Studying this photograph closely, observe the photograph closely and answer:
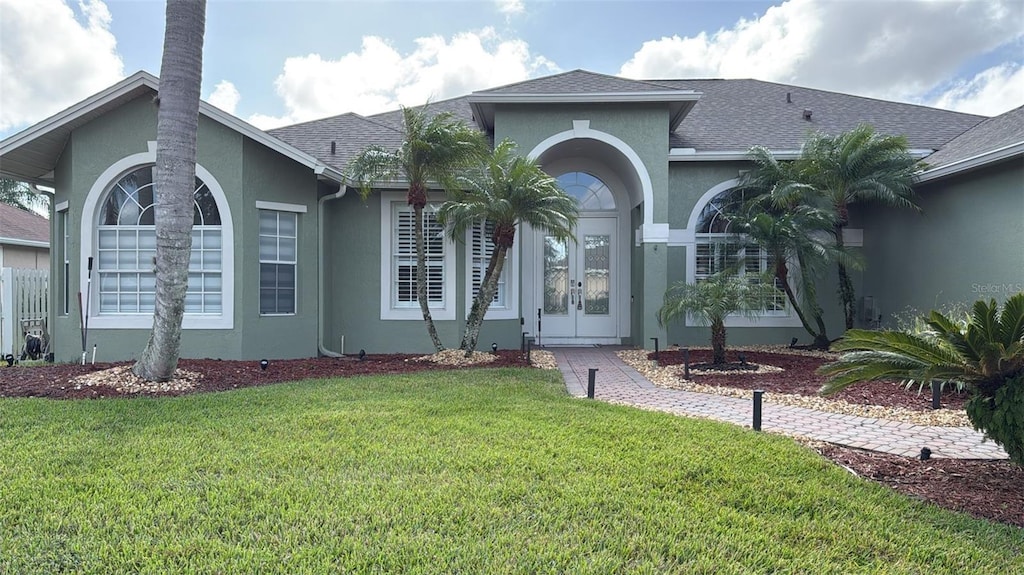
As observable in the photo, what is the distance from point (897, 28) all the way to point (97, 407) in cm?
1585

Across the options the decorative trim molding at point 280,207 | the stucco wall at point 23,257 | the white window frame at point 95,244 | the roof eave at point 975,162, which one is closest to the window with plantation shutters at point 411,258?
the decorative trim molding at point 280,207

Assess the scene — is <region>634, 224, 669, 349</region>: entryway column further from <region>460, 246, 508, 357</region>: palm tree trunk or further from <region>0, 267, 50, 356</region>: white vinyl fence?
<region>0, 267, 50, 356</region>: white vinyl fence

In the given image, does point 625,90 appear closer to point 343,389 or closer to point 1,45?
point 343,389

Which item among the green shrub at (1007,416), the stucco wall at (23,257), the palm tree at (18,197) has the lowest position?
the green shrub at (1007,416)

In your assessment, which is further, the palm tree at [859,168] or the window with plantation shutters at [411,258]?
the window with plantation shutters at [411,258]

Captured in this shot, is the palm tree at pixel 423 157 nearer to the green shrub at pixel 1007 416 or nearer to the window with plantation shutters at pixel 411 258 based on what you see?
the window with plantation shutters at pixel 411 258

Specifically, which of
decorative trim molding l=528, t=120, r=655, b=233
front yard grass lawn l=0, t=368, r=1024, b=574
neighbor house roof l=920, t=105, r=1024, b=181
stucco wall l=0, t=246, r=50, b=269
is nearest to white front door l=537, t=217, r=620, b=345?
decorative trim molding l=528, t=120, r=655, b=233

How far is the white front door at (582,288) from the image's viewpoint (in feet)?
42.1

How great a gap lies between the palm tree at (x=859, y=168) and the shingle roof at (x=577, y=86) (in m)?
3.29

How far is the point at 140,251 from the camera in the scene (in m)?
9.42

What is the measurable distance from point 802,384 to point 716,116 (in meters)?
8.74

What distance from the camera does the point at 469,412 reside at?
5656 mm

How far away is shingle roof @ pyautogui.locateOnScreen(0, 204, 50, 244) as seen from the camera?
54.1 ft

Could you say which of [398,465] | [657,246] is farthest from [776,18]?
[398,465]
